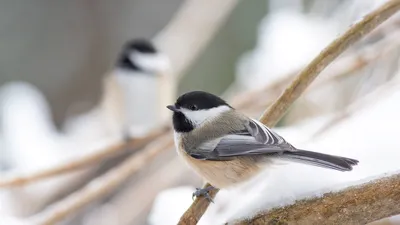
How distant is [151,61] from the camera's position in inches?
81.2

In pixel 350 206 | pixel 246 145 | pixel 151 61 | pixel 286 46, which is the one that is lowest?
pixel 350 206

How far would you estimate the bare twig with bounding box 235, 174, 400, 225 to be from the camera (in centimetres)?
62

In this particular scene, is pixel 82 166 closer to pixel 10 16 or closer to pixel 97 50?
pixel 97 50

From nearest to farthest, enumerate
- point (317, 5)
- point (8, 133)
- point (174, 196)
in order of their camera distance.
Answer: point (174, 196)
point (317, 5)
point (8, 133)

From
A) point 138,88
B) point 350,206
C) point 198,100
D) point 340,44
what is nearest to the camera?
point 350,206

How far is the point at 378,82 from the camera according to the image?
48.7 inches

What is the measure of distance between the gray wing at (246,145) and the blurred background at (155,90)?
12cm

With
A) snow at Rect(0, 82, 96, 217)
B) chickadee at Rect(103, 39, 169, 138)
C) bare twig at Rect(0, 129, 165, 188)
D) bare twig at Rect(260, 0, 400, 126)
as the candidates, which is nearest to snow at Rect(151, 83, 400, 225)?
bare twig at Rect(260, 0, 400, 126)

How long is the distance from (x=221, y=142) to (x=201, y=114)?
74 mm

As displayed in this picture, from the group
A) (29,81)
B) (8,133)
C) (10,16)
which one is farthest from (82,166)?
(10,16)

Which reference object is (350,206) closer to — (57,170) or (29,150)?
(57,170)

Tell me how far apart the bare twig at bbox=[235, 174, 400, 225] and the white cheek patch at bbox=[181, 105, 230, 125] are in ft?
1.11

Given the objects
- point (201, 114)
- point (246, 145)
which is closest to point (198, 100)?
point (201, 114)

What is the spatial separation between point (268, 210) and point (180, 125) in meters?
0.35
